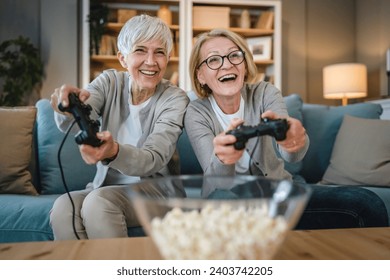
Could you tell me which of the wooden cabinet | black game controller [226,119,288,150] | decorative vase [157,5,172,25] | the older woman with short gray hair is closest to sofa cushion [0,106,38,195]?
the older woman with short gray hair

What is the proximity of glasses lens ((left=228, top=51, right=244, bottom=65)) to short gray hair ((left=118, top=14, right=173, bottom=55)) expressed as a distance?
0.22 metres

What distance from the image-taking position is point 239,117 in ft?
4.46

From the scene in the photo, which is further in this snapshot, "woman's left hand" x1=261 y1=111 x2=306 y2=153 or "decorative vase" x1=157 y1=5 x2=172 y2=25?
"decorative vase" x1=157 y1=5 x2=172 y2=25

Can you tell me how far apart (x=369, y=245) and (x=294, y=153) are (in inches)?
18.0

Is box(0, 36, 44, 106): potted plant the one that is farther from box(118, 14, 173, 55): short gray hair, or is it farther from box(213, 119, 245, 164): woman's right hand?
box(213, 119, 245, 164): woman's right hand

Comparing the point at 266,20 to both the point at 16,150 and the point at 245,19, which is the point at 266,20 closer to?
the point at 245,19

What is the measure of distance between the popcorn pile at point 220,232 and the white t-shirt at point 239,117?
80 cm

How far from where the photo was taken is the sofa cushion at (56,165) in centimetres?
172

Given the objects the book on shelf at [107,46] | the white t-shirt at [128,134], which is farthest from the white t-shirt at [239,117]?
the book on shelf at [107,46]

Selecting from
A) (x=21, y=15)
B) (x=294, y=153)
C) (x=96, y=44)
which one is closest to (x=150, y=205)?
(x=294, y=153)

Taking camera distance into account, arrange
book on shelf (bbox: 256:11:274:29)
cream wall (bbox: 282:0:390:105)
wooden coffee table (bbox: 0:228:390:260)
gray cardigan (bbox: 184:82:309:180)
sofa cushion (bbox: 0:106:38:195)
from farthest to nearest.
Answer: cream wall (bbox: 282:0:390:105)
book on shelf (bbox: 256:11:274:29)
sofa cushion (bbox: 0:106:38:195)
gray cardigan (bbox: 184:82:309:180)
wooden coffee table (bbox: 0:228:390:260)

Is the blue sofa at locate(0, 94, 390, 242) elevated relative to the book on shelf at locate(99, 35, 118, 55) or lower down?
lower down

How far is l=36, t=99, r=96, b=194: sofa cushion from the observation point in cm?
172

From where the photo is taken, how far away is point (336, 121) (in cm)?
200
